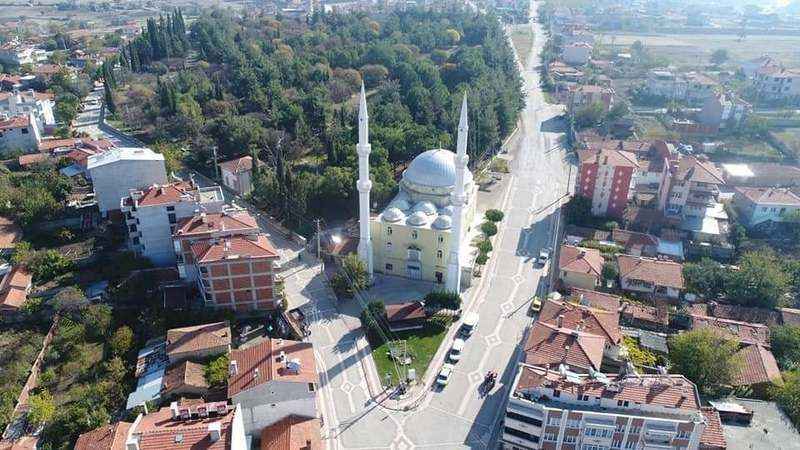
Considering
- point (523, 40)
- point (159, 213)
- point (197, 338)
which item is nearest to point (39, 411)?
point (197, 338)

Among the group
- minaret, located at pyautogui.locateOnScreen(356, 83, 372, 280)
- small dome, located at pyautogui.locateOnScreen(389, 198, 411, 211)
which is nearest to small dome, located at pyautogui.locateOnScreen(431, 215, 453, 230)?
small dome, located at pyautogui.locateOnScreen(389, 198, 411, 211)

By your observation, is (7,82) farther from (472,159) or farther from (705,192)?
(705,192)

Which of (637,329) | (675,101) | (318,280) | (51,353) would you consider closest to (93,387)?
(51,353)

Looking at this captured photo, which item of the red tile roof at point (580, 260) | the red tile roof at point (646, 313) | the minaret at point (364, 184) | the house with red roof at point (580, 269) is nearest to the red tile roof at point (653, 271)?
the red tile roof at point (580, 260)

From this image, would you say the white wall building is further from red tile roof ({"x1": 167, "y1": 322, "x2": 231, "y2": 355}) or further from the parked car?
the parked car

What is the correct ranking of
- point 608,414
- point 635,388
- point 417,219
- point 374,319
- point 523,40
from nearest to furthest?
point 608,414 < point 635,388 < point 374,319 < point 417,219 < point 523,40

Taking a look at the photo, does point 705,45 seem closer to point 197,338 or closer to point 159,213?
point 159,213

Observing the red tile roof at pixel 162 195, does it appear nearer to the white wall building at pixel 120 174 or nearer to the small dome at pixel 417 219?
the white wall building at pixel 120 174
